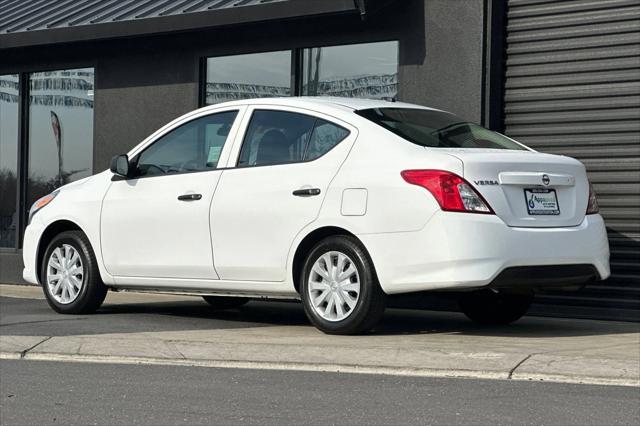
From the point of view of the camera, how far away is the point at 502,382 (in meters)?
6.81

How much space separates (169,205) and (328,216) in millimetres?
1632

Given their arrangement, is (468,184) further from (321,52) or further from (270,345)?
(321,52)

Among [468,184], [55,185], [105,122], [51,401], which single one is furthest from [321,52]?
[51,401]

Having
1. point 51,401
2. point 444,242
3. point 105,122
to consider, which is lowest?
point 51,401

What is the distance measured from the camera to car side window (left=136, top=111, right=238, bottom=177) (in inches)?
370

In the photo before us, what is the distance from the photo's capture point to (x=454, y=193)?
7891 mm

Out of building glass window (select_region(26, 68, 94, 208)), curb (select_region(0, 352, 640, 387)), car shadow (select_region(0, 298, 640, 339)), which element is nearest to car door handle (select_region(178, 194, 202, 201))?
car shadow (select_region(0, 298, 640, 339))

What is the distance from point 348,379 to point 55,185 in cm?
910

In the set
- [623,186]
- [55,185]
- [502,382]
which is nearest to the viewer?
[502,382]

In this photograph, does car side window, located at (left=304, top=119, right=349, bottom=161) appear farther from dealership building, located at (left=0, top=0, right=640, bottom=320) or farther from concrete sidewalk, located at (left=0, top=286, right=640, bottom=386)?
dealership building, located at (left=0, top=0, right=640, bottom=320)

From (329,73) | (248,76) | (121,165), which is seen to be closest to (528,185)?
(121,165)

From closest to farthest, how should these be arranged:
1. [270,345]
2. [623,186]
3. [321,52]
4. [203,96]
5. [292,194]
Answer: [270,345] < [292,194] < [623,186] < [321,52] < [203,96]

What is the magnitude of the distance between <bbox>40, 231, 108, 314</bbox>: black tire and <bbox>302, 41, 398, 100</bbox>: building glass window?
3805mm

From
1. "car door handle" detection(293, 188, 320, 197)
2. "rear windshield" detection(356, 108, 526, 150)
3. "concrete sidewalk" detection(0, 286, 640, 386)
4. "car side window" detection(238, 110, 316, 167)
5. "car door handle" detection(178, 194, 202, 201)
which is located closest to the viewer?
"concrete sidewalk" detection(0, 286, 640, 386)
